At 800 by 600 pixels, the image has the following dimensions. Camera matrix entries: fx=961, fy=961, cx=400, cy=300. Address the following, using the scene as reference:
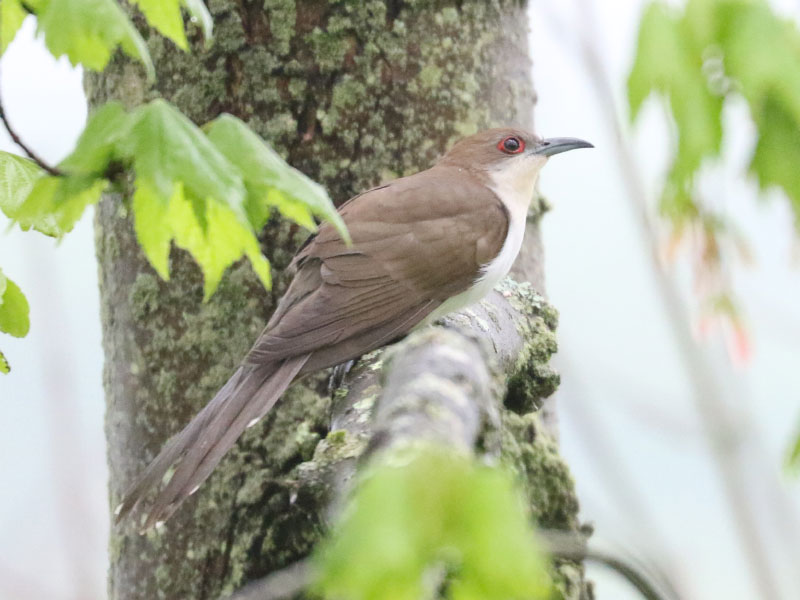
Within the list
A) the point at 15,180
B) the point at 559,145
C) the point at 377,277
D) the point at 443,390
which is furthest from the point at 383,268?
the point at 443,390

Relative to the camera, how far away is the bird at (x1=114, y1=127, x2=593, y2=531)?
8.48 feet

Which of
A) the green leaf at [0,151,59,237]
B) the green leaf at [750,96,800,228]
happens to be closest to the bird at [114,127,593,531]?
the green leaf at [0,151,59,237]

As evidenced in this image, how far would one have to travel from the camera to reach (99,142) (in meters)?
1.50

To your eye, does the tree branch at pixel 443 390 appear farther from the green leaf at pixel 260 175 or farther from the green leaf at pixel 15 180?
the green leaf at pixel 15 180

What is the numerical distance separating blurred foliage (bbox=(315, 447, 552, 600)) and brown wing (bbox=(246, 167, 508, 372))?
1.75 metres

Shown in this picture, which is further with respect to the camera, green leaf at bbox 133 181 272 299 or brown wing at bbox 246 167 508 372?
brown wing at bbox 246 167 508 372

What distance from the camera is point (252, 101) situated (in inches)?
115

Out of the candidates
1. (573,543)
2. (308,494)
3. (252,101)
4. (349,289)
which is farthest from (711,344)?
(573,543)

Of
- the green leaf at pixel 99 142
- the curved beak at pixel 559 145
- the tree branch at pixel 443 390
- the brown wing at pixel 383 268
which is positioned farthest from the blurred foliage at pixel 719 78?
the curved beak at pixel 559 145

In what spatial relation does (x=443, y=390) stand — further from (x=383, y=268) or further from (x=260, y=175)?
(x=383, y=268)

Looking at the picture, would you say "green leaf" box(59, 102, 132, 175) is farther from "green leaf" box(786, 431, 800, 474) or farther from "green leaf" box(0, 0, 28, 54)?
"green leaf" box(786, 431, 800, 474)

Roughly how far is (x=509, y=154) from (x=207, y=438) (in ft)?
5.39

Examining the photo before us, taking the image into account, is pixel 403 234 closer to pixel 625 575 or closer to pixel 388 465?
pixel 625 575

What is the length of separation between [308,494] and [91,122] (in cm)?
91
